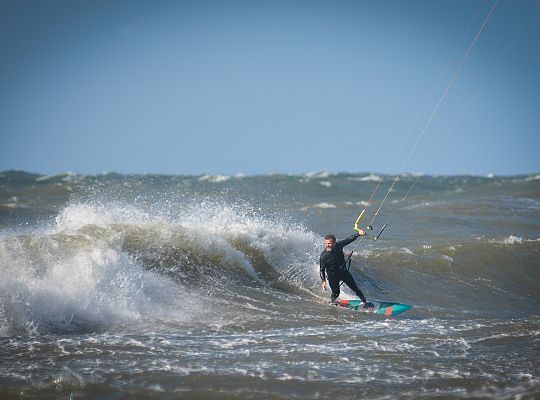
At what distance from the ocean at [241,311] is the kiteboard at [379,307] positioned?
212 millimetres

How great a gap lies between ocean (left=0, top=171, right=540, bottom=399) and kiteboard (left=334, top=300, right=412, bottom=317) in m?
0.21

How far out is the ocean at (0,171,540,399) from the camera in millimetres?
6078

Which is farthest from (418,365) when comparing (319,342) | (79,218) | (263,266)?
(79,218)

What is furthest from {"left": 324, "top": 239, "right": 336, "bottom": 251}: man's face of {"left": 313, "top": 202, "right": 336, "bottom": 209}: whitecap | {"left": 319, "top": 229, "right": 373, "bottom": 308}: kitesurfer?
{"left": 313, "top": 202, "right": 336, "bottom": 209}: whitecap

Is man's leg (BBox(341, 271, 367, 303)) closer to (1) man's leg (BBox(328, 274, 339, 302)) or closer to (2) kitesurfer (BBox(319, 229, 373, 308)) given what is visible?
(2) kitesurfer (BBox(319, 229, 373, 308))

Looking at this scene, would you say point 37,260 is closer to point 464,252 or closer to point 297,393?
point 297,393

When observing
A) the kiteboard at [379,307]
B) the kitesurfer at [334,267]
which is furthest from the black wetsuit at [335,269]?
the kiteboard at [379,307]

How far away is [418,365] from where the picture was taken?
6672mm

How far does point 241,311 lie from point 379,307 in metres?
2.42

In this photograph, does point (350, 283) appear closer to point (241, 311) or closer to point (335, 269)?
Answer: point (335, 269)

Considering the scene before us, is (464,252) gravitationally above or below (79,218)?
below

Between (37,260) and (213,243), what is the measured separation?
4.04 metres

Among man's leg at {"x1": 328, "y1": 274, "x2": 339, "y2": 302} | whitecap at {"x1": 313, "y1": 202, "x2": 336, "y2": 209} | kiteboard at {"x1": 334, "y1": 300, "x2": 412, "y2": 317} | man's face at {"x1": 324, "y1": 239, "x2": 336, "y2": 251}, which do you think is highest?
whitecap at {"x1": 313, "y1": 202, "x2": 336, "y2": 209}

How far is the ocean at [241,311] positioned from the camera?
6.08 metres
